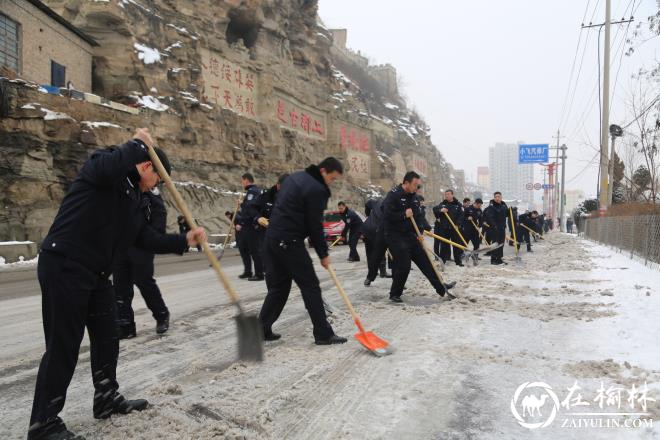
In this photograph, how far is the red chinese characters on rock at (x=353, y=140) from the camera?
42.1m

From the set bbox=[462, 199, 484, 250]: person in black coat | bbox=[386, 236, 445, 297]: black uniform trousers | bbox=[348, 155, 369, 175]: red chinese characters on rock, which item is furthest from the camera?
bbox=[348, 155, 369, 175]: red chinese characters on rock

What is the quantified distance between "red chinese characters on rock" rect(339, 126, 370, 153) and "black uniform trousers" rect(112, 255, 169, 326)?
1421 inches

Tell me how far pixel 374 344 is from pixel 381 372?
0.62 m

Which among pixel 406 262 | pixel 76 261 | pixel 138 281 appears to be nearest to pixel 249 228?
pixel 406 262

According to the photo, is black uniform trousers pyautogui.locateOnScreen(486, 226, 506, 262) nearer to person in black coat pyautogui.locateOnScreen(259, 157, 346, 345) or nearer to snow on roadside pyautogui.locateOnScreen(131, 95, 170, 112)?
person in black coat pyautogui.locateOnScreen(259, 157, 346, 345)

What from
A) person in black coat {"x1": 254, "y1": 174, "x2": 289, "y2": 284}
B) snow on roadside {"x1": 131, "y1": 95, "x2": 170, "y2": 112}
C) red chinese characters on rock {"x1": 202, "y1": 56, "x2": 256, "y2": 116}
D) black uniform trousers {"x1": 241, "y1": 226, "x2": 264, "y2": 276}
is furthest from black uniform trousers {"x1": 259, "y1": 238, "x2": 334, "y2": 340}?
red chinese characters on rock {"x1": 202, "y1": 56, "x2": 256, "y2": 116}

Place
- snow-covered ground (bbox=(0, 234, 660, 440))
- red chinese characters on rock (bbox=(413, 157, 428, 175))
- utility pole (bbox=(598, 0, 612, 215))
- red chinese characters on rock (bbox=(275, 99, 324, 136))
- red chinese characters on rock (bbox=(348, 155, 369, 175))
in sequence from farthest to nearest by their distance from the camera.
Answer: red chinese characters on rock (bbox=(413, 157, 428, 175)) < red chinese characters on rock (bbox=(348, 155, 369, 175)) < red chinese characters on rock (bbox=(275, 99, 324, 136)) < utility pole (bbox=(598, 0, 612, 215)) < snow-covered ground (bbox=(0, 234, 660, 440))

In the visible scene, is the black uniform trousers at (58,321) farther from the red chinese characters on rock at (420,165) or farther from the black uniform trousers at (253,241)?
the red chinese characters on rock at (420,165)

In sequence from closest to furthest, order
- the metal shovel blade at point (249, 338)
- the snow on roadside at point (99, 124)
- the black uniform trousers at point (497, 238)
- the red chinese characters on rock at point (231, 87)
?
the metal shovel blade at point (249, 338), the black uniform trousers at point (497, 238), the snow on roadside at point (99, 124), the red chinese characters on rock at point (231, 87)

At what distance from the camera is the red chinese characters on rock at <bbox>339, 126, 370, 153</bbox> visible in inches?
1658

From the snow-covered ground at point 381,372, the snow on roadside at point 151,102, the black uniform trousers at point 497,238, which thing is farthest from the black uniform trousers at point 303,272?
the snow on roadside at point 151,102

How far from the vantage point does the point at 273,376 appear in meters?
3.71

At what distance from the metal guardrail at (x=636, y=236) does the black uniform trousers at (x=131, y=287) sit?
34.2 ft

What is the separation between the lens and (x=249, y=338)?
3656 mm
